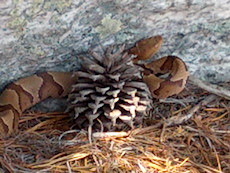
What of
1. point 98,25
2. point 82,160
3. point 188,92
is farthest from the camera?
point 188,92

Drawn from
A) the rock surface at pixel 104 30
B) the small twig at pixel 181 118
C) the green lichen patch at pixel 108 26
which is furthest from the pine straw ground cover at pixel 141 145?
the green lichen patch at pixel 108 26

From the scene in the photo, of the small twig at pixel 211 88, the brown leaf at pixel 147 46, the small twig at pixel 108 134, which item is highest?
the brown leaf at pixel 147 46

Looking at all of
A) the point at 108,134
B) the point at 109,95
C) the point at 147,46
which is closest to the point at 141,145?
the point at 108,134

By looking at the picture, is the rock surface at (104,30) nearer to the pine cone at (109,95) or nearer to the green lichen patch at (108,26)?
the green lichen patch at (108,26)

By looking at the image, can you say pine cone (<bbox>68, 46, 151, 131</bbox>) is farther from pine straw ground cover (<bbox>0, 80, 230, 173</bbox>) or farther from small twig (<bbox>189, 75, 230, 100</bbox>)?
small twig (<bbox>189, 75, 230, 100</bbox>)

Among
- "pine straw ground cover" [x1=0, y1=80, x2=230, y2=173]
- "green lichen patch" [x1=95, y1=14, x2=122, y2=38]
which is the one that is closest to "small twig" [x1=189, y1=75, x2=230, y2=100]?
"pine straw ground cover" [x1=0, y1=80, x2=230, y2=173]

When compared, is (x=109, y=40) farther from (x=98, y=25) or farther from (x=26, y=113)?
(x=26, y=113)

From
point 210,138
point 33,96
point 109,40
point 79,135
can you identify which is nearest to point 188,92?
point 210,138

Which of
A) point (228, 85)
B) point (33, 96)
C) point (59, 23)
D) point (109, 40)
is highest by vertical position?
point (59, 23)
